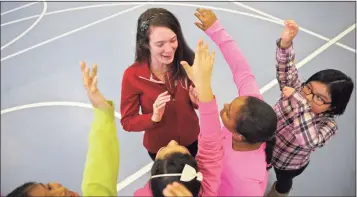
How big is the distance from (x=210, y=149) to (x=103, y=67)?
2.89 metres

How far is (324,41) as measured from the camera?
4.17 meters

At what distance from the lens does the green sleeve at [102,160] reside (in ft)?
4.51

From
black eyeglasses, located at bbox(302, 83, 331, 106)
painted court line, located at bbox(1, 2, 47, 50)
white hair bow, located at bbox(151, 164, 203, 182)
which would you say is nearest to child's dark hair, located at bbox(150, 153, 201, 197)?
white hair bow, located at bbox(151, 164, 203, 182)

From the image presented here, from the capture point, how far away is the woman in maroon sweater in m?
1.76

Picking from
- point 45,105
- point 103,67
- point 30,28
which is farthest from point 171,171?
point 30,28

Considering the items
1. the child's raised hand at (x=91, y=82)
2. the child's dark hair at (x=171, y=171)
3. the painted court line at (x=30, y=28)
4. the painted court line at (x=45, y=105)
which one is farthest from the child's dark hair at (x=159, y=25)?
the painted court line at (x=30, y=28)

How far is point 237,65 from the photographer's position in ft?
6.08

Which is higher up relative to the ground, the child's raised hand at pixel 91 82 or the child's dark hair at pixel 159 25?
the child's dark hair at pixel 159 25

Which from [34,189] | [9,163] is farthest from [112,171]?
[9,163]

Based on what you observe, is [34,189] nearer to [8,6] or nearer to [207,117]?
[207,117]

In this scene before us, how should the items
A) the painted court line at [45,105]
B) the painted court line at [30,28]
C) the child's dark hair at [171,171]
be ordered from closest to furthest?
the child's dark hair at [171,171]
the painted court line at [45,105]
the painted court line at [30,28]

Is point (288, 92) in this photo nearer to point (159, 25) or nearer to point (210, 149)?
point (210, 149)

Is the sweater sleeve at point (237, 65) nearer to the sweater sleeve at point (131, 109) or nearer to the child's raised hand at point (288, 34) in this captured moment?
the child's raised hand at point (288, 34)

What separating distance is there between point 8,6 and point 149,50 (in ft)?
16.1
